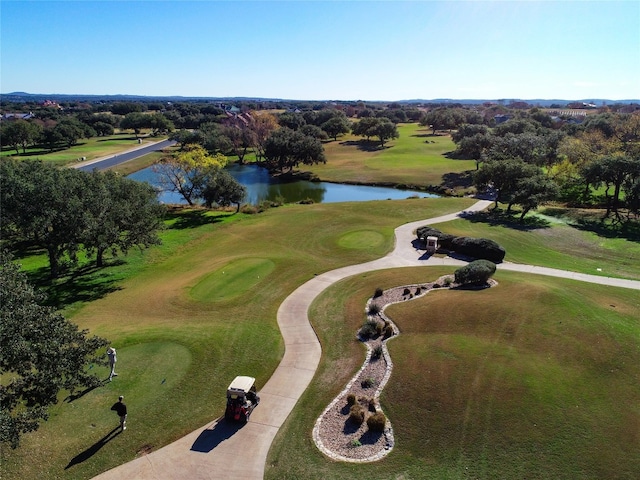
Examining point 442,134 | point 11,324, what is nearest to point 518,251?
point 11,324

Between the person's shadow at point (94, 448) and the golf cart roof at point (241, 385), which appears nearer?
the person's shadow at point (94, 448)

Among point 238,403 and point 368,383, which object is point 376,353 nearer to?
point 368,383

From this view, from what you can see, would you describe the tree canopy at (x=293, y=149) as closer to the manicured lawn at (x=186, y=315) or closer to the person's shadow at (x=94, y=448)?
the manicured lawn at (x=186, y=315)

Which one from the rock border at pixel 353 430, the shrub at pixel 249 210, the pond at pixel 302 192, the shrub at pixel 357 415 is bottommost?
the pond at pixel 302 192

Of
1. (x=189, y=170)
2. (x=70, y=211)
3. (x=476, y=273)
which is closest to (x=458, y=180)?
(x=189, y=170)

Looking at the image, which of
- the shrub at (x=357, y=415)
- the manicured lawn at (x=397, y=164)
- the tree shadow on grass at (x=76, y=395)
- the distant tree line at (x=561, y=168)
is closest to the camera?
the shrub at (x=357, y=415)

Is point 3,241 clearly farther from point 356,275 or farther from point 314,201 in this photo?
point 314,201

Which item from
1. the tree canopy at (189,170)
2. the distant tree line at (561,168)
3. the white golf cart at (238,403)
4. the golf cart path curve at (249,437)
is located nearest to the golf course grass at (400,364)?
the golf cart path curve at (249,437)
